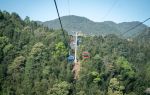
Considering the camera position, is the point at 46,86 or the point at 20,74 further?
the point at 20,74

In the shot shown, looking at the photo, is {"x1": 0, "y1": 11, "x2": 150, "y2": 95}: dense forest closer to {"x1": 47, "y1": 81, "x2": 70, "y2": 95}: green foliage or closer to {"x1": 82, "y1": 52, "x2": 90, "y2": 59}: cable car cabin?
{"x1": 47, "y1": 81, "x2": 70, "y2": 95}: green foliage

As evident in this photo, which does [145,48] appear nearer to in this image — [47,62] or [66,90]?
[47,62]

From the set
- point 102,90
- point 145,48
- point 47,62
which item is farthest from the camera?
point 145,48

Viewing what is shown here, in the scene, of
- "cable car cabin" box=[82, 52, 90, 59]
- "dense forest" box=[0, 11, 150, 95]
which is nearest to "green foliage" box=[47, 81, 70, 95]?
"dense forest" box=[0, 11, 150, 95]

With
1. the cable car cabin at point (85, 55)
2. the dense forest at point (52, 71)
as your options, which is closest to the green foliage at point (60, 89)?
the dense forest at point (52, 71)

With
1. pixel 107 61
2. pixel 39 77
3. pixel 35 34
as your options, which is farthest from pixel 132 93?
pixel 35 34

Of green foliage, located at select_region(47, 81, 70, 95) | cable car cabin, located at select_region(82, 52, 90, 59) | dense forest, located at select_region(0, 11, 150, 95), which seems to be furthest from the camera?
cable car cabin, located at select_region(82, 52, 90, 59)

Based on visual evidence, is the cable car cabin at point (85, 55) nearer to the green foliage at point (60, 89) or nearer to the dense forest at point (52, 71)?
the dense forest at point (52, 71)

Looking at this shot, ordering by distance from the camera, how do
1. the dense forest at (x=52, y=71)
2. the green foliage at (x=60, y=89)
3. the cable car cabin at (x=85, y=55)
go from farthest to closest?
the cable car cabin at (x=85, y=55), the dense forest at (x=52, y=71), the green foliage at (x=60, y=89)

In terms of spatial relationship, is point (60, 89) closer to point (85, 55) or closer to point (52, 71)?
point (52, 71)

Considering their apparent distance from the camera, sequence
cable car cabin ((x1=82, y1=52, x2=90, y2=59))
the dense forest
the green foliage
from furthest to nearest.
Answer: cable car cabin ((x1=82, y1=52, x2=90, y2=59)), the dense forest, the green foliage

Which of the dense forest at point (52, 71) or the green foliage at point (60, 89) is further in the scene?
the dense forest at point (52, 71)
